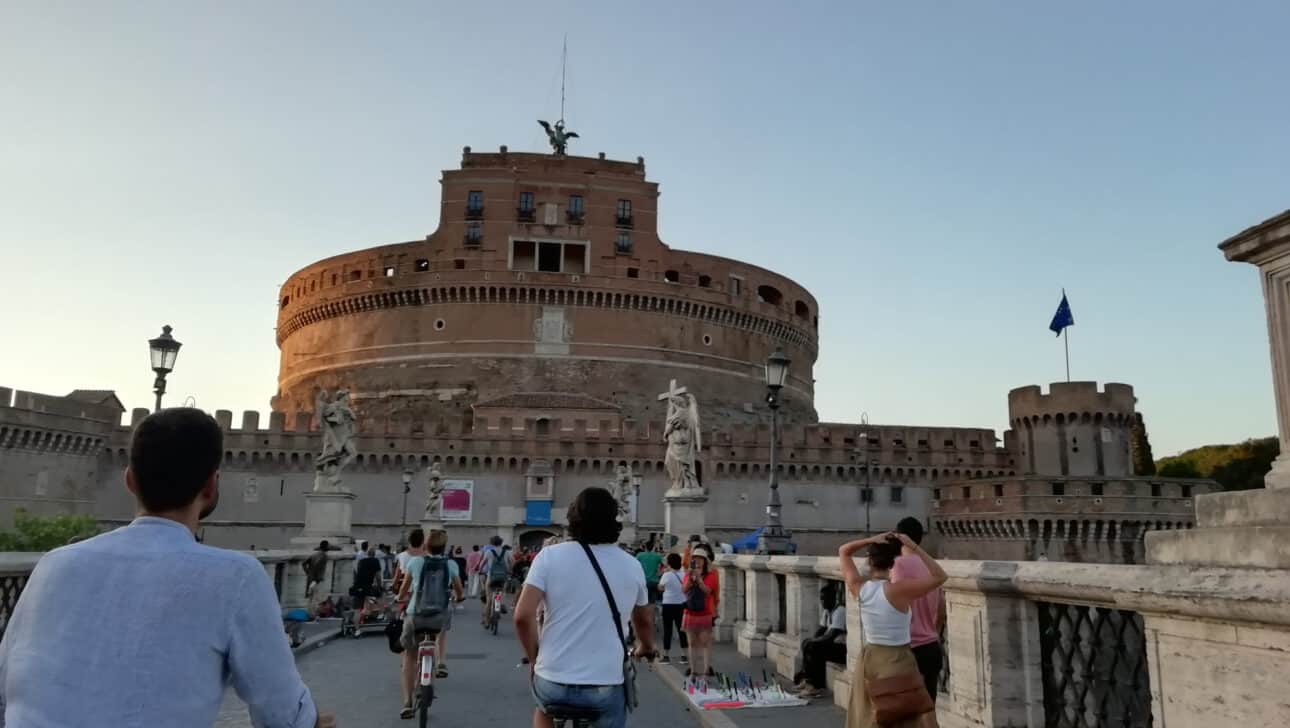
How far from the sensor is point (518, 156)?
54719 millimetres

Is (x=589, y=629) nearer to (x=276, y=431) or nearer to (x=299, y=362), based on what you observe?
(x=276, y=431)

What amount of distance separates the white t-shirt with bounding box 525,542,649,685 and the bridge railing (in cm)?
197

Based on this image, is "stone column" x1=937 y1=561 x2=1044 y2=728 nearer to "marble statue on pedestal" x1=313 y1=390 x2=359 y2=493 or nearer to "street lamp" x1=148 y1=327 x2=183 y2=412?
"street lamp" x1=148 y1=327 x2=183 y2=412

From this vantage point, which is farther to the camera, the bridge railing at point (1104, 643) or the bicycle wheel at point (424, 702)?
the bicycle wheel at point (424, 702)

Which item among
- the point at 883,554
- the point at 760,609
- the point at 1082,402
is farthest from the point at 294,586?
the point at 1082,402

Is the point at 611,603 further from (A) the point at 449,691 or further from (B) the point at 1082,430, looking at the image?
(B) the point at 1082,430

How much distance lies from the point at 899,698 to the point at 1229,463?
208 feet

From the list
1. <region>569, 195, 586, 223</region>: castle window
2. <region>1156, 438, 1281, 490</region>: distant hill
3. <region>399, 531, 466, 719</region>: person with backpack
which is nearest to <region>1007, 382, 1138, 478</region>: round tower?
<region>1156, 438, 1281, 490</region>: distant hill

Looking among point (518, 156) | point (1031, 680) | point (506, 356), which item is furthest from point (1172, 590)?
point (518, 156)

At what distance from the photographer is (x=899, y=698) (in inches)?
161

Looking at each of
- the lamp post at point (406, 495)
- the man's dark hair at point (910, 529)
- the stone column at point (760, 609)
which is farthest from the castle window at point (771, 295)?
the man's dark hair at point (910, 529)

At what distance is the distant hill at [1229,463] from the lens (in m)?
53.4

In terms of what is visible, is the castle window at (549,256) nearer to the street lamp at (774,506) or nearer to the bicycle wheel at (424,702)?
the street lamp at (774,506)

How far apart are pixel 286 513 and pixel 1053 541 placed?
3338 cm
